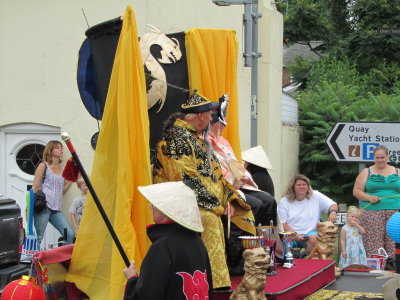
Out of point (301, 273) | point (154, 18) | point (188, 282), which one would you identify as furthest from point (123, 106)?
point (154, 18)

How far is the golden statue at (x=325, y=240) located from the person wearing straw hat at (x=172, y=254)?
2.80 metres

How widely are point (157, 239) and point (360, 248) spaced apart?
15.8 feet

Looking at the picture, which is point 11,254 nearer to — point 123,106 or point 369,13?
point 123,106

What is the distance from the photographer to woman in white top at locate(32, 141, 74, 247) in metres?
8.73

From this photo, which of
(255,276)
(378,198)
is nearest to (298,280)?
(255,276)

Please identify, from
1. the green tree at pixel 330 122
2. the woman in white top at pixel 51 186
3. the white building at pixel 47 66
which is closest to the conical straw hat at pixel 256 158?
the woman in white top at pixel 51 186

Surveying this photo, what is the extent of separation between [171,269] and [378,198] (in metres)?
4.97

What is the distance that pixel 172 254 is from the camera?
371 cm

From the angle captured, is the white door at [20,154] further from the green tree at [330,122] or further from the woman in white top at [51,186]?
the green tree at [330,122]

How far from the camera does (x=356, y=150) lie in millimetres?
8547

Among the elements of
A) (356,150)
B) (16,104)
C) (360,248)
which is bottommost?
(360,248)

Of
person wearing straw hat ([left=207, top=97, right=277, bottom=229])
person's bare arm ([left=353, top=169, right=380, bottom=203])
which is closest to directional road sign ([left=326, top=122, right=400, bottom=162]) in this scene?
person's bare arm ([left=353, top=169, right=380, bottom=203])

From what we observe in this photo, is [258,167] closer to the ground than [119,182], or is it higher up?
higher up

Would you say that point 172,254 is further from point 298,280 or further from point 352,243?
point 352,243
